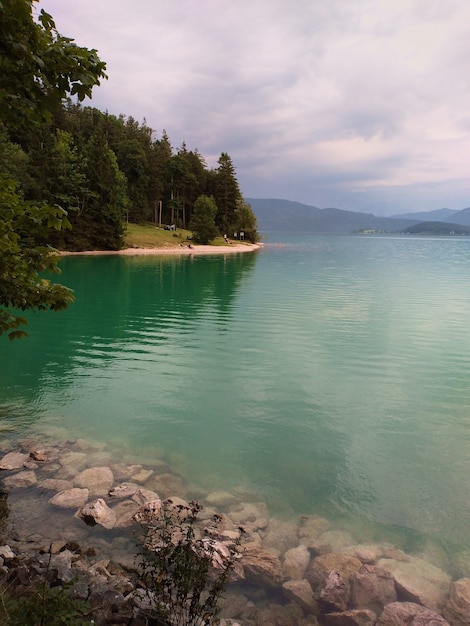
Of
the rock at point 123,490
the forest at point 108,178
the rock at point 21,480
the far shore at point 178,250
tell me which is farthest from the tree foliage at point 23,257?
the far shore at point 178,250

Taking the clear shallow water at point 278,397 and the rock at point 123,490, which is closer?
the rock at point 123,490

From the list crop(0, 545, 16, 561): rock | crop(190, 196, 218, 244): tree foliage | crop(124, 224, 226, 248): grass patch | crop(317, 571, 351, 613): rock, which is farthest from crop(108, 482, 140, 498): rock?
crop(190, 196, 218, 244): tree foliage

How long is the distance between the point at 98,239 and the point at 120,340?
2509 inches

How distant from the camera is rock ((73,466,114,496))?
32.0ft

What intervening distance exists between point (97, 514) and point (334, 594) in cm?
465

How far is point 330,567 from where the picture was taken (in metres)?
7.75

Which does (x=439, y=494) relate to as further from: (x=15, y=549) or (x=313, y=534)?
(x=15, y=549)

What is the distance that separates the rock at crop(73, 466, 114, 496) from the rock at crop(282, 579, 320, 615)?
455cm

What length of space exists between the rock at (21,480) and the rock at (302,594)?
6.08 m

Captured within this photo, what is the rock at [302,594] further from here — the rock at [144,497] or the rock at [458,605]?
the rock at [144,497]

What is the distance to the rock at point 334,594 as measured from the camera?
6877 mm

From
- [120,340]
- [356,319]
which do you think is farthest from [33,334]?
[356,319]

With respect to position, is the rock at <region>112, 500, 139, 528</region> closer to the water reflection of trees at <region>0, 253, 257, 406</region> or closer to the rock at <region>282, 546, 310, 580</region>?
the rock at <region>282, 546, 310, 580</region>

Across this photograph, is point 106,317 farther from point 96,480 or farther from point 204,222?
point 204,222
